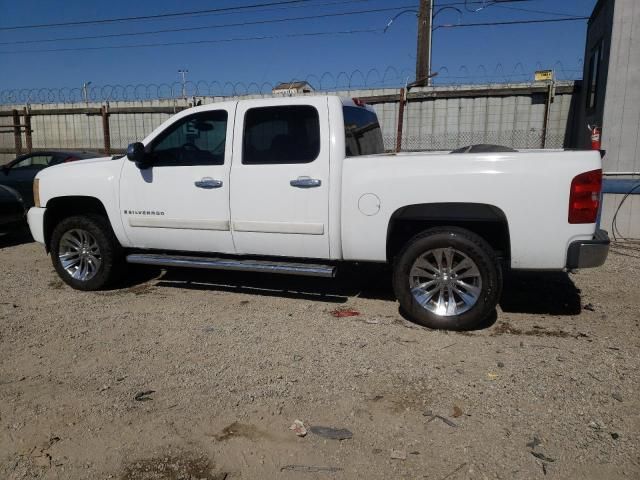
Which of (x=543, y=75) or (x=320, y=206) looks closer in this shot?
(x=320, y=206)

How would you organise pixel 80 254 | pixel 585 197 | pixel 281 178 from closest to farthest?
pixel 585 197 < pixel 281 178 < pixel 80 254

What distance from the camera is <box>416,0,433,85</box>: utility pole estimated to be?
472 inches

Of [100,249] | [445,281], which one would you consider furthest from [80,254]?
[445,281]

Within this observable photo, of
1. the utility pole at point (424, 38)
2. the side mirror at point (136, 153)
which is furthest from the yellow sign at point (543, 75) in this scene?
the side mirror at point (136, 153)

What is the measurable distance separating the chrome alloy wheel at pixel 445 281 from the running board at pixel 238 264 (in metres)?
0.78

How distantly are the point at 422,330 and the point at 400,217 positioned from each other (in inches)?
39.5

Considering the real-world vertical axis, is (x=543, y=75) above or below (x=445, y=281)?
above

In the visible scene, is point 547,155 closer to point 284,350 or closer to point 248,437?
point 284,350

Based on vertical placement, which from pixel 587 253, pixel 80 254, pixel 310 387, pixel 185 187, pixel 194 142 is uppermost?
pixel 194 142

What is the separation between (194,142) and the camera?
5203 millimetres

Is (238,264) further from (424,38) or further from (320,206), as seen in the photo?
(424,38)

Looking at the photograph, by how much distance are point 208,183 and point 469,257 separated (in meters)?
2.52

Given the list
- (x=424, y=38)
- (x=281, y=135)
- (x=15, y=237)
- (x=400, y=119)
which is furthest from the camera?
(x=424, y=38)

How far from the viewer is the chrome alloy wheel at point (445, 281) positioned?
14.3ft
